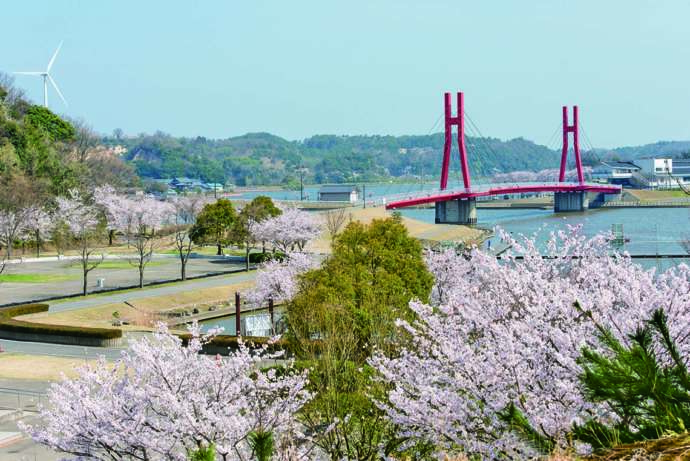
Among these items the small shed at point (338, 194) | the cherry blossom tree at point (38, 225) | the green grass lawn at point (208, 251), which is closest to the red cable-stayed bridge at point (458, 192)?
the green grass lawn at point (208, 251)

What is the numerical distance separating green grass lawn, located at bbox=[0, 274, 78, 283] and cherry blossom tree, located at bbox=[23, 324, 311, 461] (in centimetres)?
2937

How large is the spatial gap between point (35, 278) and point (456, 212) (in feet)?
154

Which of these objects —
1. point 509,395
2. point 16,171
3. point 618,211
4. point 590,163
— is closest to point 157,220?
point 16,171

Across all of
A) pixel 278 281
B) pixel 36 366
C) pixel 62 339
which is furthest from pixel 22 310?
pixel 278 281

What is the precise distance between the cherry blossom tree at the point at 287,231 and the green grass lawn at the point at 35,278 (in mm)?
10165

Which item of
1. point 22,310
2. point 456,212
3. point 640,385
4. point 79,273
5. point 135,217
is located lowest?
point 79,273

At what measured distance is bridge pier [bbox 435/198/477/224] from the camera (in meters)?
82.2

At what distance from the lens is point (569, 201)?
332 feet

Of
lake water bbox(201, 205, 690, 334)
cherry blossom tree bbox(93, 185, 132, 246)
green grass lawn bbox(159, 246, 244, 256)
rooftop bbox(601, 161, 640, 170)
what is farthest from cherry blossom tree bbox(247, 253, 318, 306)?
rooftop bbox(601, 161, 640, 170)

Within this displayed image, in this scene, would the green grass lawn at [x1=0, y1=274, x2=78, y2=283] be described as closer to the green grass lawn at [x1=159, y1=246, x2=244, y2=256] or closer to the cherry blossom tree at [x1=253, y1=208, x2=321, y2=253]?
the cherry blossom tree at [x1=253, y1=208, x2=321, y2=253]

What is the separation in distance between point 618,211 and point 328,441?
9354cm

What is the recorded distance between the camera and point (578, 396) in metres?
8.73

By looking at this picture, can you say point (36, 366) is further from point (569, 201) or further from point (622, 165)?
point (622, 165)

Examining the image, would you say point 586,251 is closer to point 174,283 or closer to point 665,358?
point 665,358
